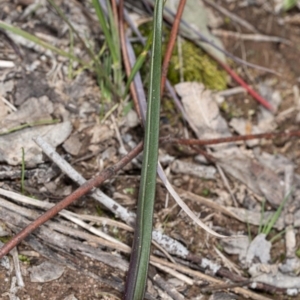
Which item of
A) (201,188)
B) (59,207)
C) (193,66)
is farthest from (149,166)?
(193,66)

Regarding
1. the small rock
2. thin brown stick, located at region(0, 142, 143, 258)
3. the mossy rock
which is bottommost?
the small rock

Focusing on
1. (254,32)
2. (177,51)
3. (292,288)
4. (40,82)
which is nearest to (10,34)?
(40,82)

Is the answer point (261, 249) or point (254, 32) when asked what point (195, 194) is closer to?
point (261, 249)

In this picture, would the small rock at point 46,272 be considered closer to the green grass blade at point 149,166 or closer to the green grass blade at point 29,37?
the green grass blade at point 149,166

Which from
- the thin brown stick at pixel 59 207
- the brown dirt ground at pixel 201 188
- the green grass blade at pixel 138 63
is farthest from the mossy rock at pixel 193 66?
the thin brown stick at pixel 59 207

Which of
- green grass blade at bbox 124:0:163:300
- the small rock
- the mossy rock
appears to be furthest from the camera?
the mossy rock

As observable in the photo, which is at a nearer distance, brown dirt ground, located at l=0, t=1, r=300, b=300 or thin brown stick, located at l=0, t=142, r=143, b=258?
thin brown stick, located at l=0, t=142, r=143, b=258

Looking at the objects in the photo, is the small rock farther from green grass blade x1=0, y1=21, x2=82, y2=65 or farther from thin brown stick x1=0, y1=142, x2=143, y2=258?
green grass blade x1=0, y1=21, x2=82, y2=65

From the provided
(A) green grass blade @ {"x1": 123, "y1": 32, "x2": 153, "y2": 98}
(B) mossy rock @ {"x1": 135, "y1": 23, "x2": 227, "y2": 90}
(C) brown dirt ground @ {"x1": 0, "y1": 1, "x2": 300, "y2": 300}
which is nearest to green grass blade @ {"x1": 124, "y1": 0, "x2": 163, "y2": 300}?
(C) brown dirt ground @ {"x1": 0, "y1": 1, "x2": 300, "y2": 300}

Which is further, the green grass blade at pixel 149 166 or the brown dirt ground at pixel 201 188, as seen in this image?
the brown dirt ground at pixel 201 188
